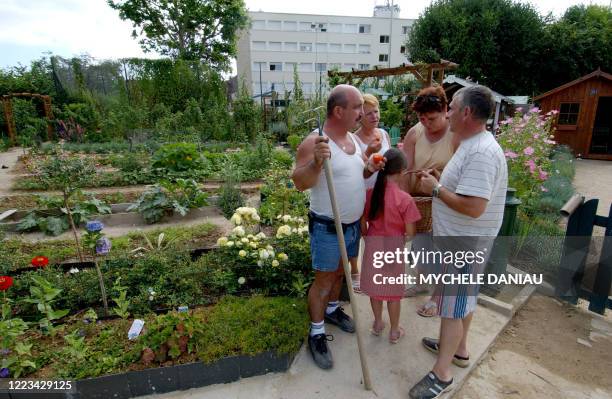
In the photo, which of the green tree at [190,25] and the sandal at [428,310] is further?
the green tree at [190,25]

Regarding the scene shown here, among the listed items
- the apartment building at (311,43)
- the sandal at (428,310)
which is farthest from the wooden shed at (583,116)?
the apartment building at (311,43)

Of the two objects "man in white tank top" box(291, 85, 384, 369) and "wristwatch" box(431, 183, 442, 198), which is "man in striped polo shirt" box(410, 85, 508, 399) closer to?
"wristwatch" box(431, 183, 442, 198)

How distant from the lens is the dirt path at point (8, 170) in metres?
6.50

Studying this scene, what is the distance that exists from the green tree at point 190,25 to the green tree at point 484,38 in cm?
1127

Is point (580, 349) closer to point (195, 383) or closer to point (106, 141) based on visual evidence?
point (195, 383)

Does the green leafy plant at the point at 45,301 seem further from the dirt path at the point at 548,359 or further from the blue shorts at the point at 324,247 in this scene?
the dirt path at the point at 548,359

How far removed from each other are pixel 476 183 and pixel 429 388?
127 centimetres

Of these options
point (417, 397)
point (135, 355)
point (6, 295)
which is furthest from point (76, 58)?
point (417, 397)

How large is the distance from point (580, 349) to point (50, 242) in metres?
5.37

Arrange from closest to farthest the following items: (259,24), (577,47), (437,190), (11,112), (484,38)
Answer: (437,190), (11,112), (484,38), (577,47), (259,24)

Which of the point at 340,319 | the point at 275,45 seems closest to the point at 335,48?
the point at 275,45

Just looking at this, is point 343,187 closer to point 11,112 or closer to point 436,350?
point 436,350

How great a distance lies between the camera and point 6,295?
259cm

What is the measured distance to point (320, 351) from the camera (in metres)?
2.31
